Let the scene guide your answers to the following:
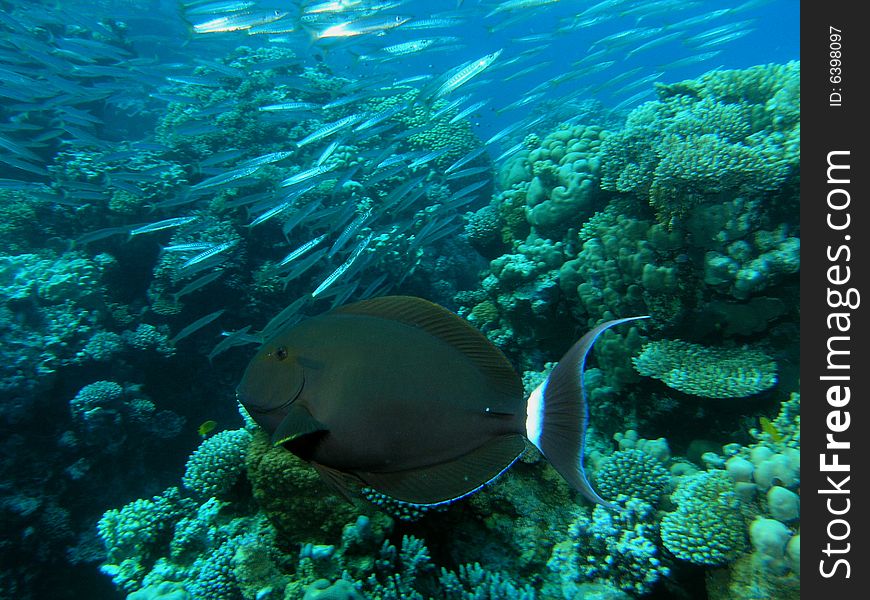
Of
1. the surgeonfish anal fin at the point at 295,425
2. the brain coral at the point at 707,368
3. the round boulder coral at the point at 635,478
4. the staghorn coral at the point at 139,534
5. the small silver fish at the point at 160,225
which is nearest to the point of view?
the surgeonfish anal fin at the point at 295,425

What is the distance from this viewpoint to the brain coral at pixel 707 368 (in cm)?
314

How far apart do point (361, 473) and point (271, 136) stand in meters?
10.7

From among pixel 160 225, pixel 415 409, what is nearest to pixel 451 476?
pixel 415 409

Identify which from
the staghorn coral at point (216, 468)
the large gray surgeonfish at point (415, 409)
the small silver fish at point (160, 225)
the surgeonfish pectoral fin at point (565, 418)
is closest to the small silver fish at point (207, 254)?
the small silver fish at point (160, 225)

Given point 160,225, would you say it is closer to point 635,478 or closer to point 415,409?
point 415,409

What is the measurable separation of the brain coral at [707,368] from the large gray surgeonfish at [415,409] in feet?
→ 8.55

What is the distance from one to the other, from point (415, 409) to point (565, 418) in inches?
17.7

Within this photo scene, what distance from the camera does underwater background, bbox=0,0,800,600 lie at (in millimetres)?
2643

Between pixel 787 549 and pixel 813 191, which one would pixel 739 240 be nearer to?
pixel 813 191

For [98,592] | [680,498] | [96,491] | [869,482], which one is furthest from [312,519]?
[98,592]

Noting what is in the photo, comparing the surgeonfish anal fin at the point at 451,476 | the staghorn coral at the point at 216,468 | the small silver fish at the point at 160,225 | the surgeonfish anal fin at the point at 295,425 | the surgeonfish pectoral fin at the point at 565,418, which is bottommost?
the staghorn coral at the point at 216,468

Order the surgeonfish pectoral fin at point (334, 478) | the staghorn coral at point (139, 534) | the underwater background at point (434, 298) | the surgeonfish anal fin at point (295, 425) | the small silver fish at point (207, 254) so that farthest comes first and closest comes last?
the small silver fish at point (207, 254) → the staghorn coral at point (139, 534) → the underwater background at point (434, 298) → the surgeonfish pectoral fin at point (334, 478) → the surgeonfish anal fin at point (295, 425)

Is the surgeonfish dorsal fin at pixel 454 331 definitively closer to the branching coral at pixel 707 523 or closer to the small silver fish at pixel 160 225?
the branching coral at pixel 707 523

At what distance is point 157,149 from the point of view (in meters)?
8.71
